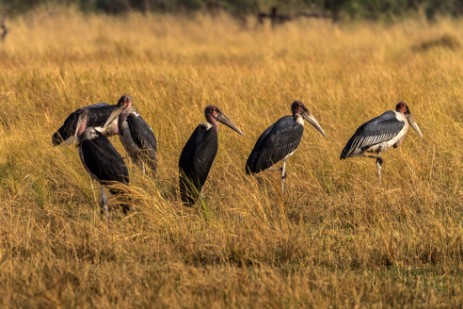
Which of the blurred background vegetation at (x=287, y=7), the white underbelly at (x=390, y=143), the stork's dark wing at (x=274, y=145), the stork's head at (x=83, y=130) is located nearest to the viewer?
the stork's head at (x=83, y=130)

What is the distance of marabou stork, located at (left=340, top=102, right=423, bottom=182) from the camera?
6621 mm

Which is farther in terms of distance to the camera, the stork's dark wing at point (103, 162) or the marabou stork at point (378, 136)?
the marabou stork at point (378, 136)

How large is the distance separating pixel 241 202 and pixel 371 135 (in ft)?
5.23

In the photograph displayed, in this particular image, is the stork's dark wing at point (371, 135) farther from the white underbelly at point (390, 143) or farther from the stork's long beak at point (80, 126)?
the stork's long beak at point (80, 126)

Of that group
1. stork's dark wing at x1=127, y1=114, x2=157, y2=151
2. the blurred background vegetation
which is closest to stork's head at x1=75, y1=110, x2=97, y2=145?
stork's dark wing at x1=127, y1=114, x2=157, y2=151

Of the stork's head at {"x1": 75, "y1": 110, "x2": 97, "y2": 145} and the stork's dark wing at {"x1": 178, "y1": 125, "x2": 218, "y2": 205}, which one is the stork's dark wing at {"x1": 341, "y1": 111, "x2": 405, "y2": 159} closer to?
the stork's dark wing at {"x1": 178, "y1": 125, "x2": 218, "y2": 205}

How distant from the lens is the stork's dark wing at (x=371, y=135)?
662cm

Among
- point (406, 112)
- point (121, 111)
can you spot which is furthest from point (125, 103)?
point (406, 112)

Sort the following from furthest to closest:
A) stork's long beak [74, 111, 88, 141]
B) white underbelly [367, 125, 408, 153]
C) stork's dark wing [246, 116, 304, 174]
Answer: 1. white underbelly [367, 125, 408, 153]
2. stork's long beak [74, 111, 88, 141]
3. stork's dark wing [246, 116, 304, 174]

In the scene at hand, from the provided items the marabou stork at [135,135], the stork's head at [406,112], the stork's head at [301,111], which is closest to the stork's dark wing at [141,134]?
the marabou stork at [135,135]

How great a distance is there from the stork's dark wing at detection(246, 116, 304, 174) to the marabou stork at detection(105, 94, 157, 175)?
27.1 inches

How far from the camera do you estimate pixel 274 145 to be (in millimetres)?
6371

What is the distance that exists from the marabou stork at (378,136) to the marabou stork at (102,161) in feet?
5.54

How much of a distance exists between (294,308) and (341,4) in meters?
18.1
